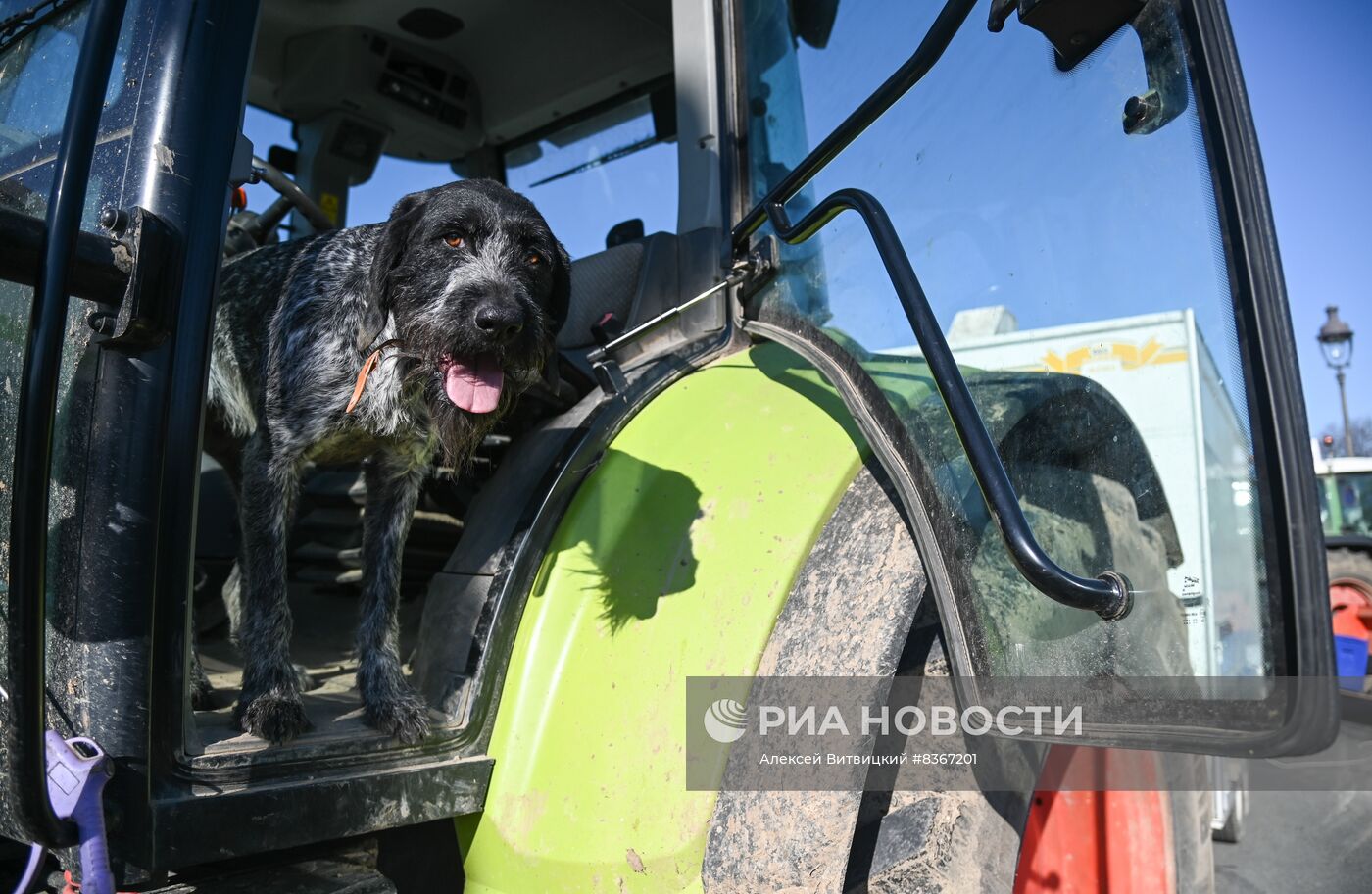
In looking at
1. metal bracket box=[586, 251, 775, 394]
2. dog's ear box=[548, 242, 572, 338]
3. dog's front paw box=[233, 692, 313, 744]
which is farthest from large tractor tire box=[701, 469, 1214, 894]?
dog's ear box=[548, 242, 572, 338]

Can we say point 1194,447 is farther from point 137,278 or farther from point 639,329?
point 137,278

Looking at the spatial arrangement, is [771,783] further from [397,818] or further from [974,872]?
[397,818]

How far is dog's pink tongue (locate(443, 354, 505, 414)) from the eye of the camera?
7.84ft

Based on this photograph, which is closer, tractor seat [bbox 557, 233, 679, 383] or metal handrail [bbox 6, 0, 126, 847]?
metal handrail [bbox 6, 0, 126, 847]

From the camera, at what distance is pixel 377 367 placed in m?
2.63

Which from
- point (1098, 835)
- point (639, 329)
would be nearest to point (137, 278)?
point (639, 329)

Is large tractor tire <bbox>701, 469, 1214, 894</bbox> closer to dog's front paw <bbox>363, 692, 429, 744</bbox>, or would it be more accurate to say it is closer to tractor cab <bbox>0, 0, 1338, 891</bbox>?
tractor cab <bbox>0, 0, 1338, 891</bbox>

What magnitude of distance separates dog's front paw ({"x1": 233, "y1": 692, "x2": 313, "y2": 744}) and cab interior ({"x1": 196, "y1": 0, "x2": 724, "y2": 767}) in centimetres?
8

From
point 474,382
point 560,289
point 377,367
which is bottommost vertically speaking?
point 474,382

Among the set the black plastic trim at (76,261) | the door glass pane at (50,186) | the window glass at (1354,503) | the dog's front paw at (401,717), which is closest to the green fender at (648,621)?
the dog's front paw at (401,717)

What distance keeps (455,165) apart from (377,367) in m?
2.53

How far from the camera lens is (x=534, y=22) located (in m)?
3.90

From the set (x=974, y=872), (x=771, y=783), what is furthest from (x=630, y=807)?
(x=974, y=872)

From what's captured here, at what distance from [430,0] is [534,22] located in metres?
0.42
